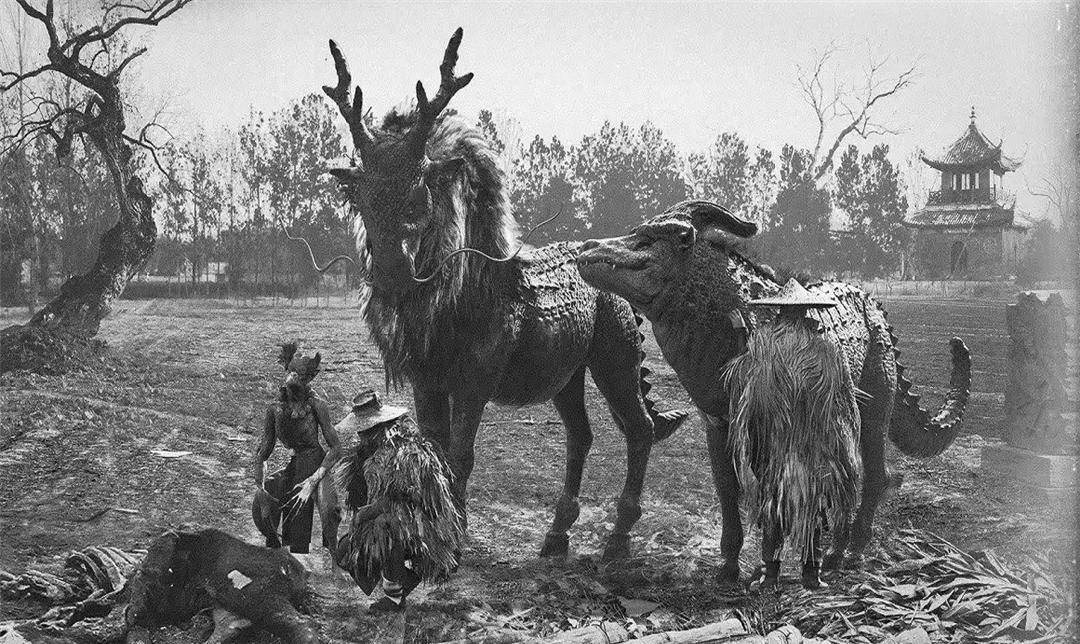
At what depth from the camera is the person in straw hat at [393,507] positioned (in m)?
2.73

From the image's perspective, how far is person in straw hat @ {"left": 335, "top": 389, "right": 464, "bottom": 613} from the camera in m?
2.73

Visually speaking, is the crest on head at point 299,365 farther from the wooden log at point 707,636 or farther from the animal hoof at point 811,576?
the animal hoof at point 811,576

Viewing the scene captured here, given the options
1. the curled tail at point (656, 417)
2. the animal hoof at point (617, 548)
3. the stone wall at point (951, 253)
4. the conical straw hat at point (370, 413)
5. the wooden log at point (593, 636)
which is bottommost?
the wooden log at point (593, 636)

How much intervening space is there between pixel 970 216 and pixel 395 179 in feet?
9.77

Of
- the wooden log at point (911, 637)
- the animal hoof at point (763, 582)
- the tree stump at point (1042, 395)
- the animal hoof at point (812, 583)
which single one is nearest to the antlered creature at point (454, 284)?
the animal hoof at point (763, 582)

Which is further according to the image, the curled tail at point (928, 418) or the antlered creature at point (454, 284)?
the curled tail at point (928, 418)

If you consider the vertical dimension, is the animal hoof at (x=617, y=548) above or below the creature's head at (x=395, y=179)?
below

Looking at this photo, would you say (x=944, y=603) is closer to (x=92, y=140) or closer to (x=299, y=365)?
(x=299, y=365)

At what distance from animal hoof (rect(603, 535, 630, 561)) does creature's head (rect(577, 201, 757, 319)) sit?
47.2 inches

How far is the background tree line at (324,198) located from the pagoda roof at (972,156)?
23 cm

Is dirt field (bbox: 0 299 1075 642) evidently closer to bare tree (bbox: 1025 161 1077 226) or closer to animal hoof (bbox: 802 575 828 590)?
animal hoof (bbox: 802 575 828 590)

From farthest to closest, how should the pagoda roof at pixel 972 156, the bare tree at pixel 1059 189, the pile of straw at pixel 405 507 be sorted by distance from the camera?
the pagoda roof at pixel 972 156, the bare tree at pixel 1059 189, the pile of straw at pixel 405 507

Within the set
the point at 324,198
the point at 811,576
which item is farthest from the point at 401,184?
the point at 811,576

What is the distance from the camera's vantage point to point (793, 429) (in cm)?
290
